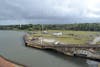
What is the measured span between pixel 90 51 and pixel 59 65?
12.5 metres

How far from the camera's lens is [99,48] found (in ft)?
150

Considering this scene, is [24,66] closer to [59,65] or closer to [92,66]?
[59,65]

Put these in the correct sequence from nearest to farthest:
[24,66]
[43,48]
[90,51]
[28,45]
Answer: [24,66], [90,51], [43,48], [28,45]

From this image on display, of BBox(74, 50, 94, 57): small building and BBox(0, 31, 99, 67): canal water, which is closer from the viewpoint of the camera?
BBox(0, 31, 99, 67): canal water

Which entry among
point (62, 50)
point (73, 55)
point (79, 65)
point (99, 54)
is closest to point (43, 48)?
point (62, 50)

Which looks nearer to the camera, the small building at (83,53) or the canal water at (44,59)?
the canal water at (44,59)

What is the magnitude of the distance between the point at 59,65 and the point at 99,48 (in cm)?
1534

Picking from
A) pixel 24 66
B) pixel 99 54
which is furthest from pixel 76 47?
pixel 24 66

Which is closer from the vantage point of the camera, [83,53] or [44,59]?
[44,59]

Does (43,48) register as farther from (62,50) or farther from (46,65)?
(46,65)

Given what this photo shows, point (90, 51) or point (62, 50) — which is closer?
point (90, 51)

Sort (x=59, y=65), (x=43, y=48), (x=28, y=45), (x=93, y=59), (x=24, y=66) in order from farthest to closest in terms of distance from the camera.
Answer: (x=28, y=45) → (x=43, y=48) → (x=93, y=59) → (x=59, y=65) → (x=24, y=66)

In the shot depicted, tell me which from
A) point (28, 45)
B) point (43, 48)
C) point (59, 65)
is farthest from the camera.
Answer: point (28, 45)

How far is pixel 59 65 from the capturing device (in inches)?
1313
